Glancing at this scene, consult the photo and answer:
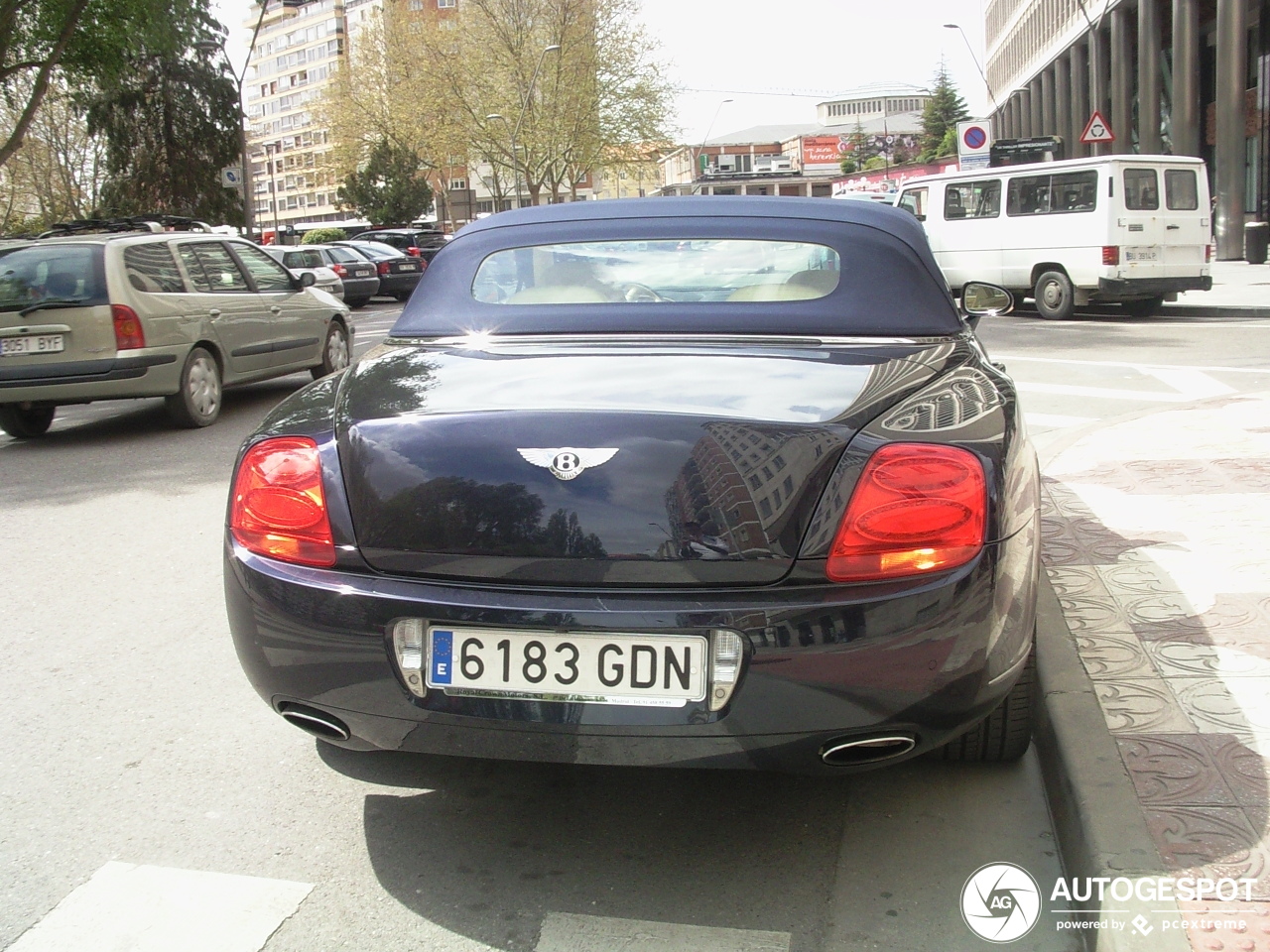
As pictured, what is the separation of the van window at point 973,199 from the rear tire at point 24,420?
1320cm

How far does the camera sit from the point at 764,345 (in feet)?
10.1

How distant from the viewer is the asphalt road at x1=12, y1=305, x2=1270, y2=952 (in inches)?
99.7

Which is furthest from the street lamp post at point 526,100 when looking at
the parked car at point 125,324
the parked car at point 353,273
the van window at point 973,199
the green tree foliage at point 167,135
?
the parked car at point 125,324

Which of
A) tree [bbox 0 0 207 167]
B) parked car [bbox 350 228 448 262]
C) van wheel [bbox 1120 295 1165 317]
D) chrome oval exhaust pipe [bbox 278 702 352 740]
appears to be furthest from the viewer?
parked car [bbox 350 228 448 262]

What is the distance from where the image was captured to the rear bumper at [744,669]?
7.85 ft

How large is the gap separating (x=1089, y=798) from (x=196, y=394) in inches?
341

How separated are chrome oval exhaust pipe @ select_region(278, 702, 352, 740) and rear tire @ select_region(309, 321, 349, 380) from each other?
987 centimetres

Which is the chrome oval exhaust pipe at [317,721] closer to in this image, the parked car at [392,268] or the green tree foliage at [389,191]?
the parked car at [392,268]

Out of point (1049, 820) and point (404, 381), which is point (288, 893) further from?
point (1049, 820)

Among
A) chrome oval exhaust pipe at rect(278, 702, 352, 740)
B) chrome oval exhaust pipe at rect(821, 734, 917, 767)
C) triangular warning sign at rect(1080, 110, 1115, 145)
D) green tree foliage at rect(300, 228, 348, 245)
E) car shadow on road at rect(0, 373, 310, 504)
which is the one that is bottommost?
car shadow on road at rect(0, 373, 310, 504)

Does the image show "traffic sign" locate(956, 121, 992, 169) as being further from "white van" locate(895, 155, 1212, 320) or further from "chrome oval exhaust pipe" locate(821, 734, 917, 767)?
"chrome oval exhaust pipe" locate(821, 734, 917, 767)

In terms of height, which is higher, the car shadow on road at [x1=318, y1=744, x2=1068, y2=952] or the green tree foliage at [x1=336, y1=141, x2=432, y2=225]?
the green tree foliage at [x1=336, y1=141, x2=432, y2=225]

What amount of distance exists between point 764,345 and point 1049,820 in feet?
4.27

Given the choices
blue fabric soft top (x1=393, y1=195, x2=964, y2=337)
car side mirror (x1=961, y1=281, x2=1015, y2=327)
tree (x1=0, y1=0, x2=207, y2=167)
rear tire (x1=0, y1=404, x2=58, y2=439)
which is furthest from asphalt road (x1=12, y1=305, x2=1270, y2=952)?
tree (x1=0, y1=0, x2=207, y2=167)
